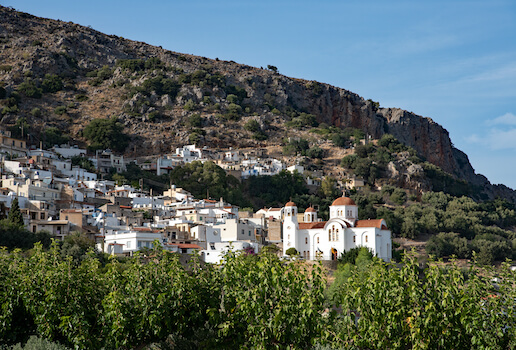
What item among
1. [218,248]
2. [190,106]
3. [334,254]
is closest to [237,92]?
[190,106]

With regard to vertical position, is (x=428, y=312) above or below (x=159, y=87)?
below

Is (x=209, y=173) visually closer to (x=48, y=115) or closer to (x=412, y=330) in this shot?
(x=48, y=115)

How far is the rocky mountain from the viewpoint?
10025 cm

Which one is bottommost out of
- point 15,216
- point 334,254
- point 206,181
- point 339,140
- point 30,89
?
point 334,254

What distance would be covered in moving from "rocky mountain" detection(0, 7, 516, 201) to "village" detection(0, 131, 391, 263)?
2067 centimetres

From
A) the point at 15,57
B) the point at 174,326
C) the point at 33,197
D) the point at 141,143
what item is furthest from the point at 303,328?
the point at 15,57

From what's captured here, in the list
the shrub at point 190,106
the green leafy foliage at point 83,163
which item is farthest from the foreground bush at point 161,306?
the shrub at point 190,106

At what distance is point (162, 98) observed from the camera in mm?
109438

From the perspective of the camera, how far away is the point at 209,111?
360 feet

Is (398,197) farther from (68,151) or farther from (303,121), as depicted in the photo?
(68,151)

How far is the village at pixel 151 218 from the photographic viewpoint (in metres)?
53.1

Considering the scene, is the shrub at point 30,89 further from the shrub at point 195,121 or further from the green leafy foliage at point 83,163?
the green leafy foliage at point 83,163

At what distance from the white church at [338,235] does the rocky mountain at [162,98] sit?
4410 centimetres

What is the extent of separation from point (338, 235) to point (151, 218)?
18172 millimetres
